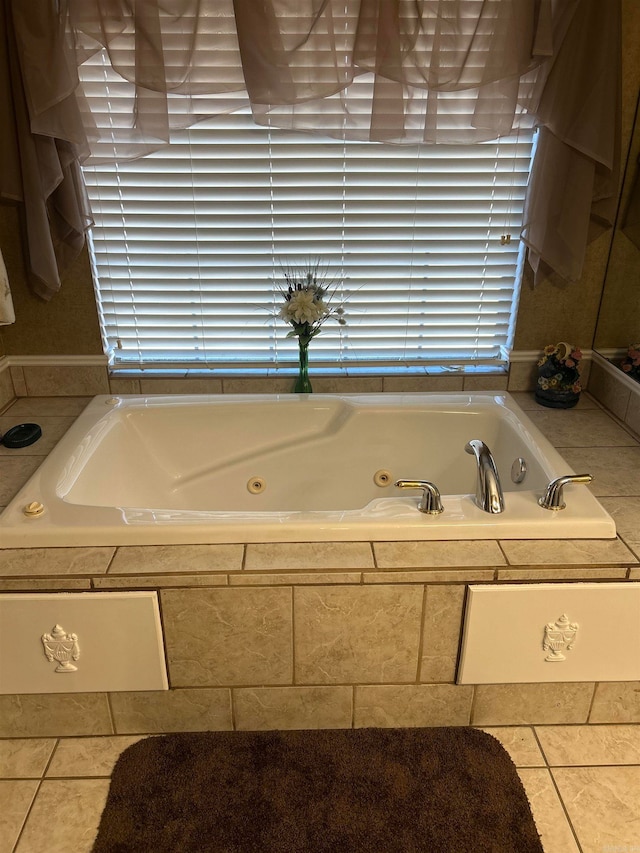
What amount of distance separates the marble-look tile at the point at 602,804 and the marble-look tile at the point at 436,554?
→ 60 centimetres

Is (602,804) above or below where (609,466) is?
below

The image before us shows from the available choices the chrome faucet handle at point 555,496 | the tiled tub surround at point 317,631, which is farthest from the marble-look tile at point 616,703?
the chrome faucet handle at point 555,496

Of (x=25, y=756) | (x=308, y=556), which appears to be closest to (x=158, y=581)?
(x=308, y=556)

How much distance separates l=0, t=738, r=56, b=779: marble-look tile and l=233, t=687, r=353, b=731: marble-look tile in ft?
1.66

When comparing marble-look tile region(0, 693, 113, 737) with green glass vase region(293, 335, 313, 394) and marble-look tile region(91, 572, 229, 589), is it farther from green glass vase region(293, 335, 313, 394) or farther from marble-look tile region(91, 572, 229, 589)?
green glass vase region(293, 335, 313, 394)

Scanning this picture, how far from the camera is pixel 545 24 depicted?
6.08ft

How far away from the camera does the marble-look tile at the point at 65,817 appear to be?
1512 millimetres

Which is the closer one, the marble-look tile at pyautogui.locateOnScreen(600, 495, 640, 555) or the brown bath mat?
the brown bath mat

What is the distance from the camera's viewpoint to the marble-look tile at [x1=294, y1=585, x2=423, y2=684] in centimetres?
161

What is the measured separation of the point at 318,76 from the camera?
1915 mm

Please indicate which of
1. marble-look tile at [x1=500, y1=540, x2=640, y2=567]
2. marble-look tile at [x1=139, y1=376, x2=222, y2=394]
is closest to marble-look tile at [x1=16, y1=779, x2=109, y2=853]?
marble-look tile at [x1=500, y1=540, x2=640, y2=567]

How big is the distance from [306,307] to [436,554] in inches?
37.8

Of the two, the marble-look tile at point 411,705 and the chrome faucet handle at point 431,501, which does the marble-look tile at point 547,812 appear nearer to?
the marble-look tile at point 411,705

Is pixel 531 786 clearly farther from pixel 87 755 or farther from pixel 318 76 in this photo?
pixel 318 76
